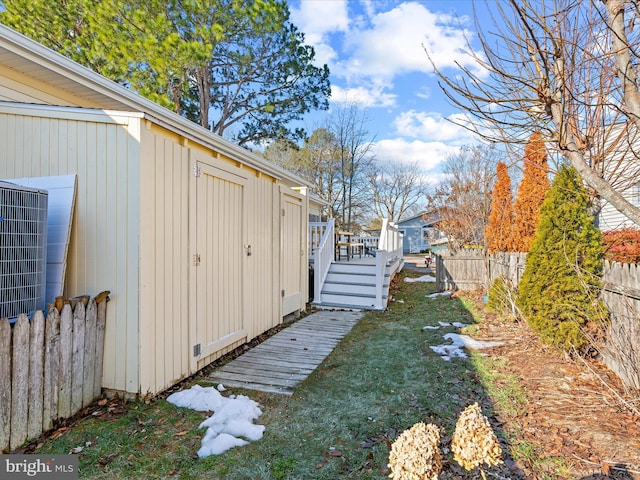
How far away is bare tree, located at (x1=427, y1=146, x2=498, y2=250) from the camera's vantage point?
36.6 feet

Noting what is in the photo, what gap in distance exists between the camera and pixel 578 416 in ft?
9.81

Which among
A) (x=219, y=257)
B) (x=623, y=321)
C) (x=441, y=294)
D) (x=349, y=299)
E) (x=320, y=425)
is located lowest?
(x=320, y=425)

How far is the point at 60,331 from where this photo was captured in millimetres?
2730

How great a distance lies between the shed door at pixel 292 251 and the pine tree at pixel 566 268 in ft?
12.9

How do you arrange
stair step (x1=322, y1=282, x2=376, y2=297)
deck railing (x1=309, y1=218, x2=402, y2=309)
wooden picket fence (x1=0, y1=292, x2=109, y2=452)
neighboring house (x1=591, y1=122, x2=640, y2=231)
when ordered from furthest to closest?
stair step (x1=322, y1=282, x2=376, y2=297), deck railing (x1=309, y1=218, x2=402, y2=309), neighboring house (x1=591, y1=122, x2=640, y2=231), wooden picket fence (x1=0, y1=292, x2=109, y2=452)

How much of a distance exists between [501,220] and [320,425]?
26.5 ft

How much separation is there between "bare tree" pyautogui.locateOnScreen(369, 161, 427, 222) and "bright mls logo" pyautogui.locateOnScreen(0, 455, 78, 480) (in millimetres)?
30278

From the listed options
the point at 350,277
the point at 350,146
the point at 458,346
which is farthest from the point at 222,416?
the point at 350,146

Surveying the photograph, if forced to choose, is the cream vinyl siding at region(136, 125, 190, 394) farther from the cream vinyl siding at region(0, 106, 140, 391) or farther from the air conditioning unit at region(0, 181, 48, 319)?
the air conditioning unit at region(0, 181, 48, 319)

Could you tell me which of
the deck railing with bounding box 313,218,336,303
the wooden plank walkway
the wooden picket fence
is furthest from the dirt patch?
the deck railing with bounding box 313,218,336,303

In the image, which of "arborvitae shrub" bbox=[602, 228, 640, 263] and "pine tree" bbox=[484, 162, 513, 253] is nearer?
"arborvitae shrub" bbox=[602, 228, 640, 263]

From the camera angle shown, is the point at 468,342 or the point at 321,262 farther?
the point at 321,262

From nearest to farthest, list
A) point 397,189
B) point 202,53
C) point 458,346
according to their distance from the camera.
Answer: point 458,346, point 202,53, point 397,189

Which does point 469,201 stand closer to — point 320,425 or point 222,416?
point 320,425
